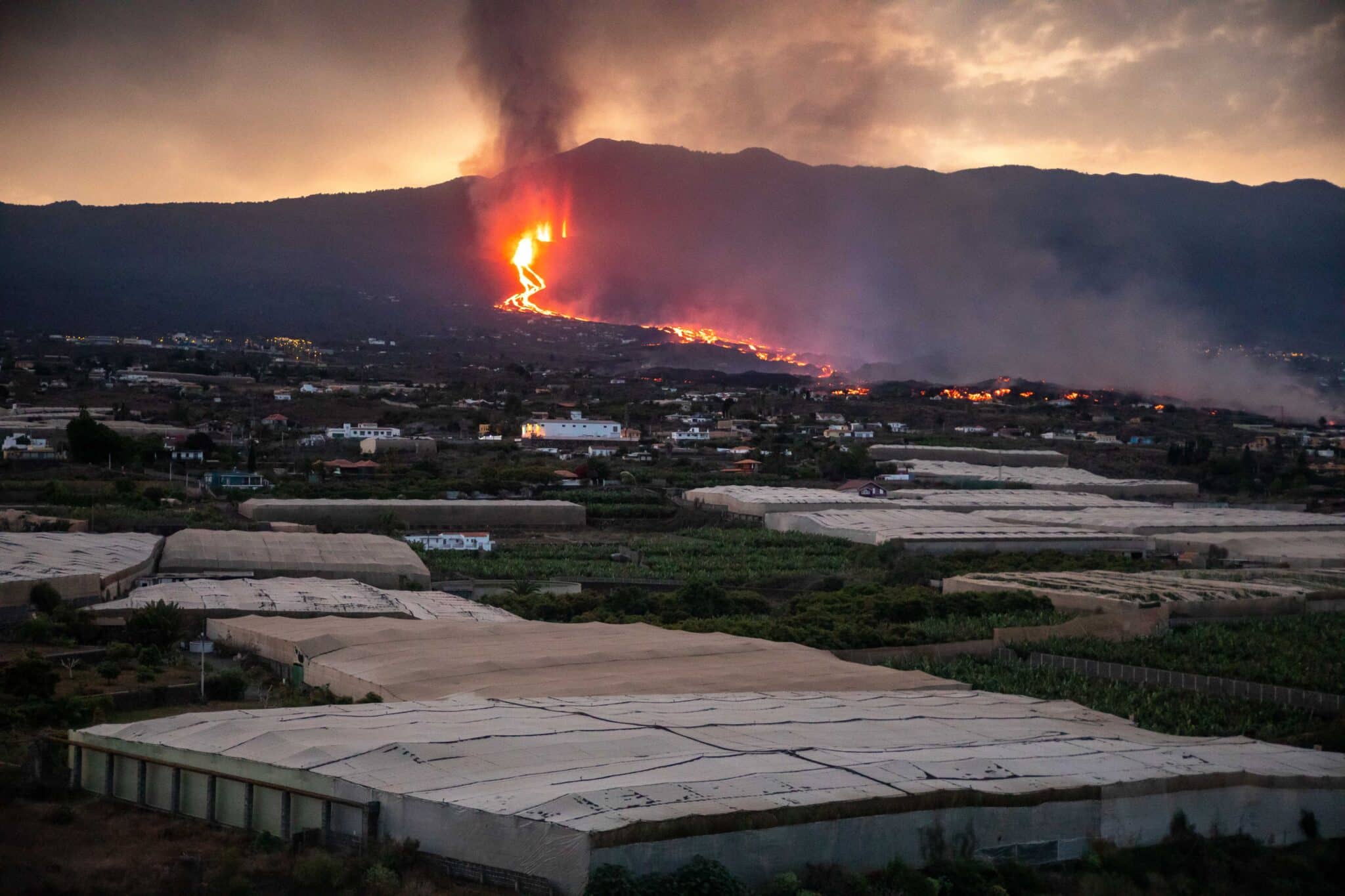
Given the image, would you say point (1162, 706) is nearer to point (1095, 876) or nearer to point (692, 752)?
point (1095, 876)

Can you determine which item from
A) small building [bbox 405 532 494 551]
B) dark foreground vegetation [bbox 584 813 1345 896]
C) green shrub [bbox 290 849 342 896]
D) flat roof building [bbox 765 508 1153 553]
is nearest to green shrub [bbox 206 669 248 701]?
green shrub [bbox 290 849 342 896]

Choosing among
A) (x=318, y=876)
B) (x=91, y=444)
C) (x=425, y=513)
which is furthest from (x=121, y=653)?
(x=91, y=444)

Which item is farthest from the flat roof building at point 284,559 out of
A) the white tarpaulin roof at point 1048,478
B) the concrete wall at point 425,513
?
the white tarpaulin roof at point 1048,478

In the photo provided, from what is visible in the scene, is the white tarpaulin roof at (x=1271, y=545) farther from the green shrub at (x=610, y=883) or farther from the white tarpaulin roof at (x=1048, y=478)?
the green shrub at (x=610, y=883)

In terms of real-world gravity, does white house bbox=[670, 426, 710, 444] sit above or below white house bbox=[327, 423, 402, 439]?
above

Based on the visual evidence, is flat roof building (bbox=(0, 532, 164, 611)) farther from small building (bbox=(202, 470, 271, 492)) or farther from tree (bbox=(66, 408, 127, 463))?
tree (bbox=(66, 408, 127, 463))

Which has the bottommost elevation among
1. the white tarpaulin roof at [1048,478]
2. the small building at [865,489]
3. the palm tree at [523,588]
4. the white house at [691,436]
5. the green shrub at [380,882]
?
the palm tree at [523,588]
